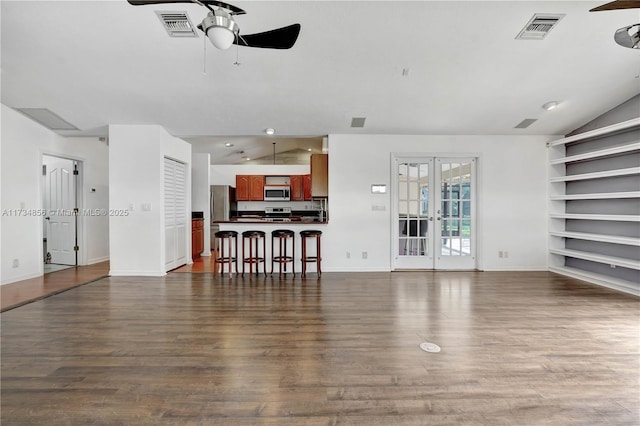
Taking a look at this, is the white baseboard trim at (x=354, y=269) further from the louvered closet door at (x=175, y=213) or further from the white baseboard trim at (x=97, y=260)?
the white baseboard trim at (x=97, y=260)

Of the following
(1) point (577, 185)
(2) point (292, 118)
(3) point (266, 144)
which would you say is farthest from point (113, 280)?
(1) point (577, 185)

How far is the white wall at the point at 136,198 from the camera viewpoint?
512cm

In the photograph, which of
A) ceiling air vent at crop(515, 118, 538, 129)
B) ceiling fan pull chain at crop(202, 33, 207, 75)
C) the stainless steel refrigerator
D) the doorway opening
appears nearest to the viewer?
ceiling fan pull chain at crop(202, 33, 207, 75)

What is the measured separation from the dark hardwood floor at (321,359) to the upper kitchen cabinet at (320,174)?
2205 mm

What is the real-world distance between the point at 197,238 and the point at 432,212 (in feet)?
17.0

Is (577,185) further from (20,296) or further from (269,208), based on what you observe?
(20,296)

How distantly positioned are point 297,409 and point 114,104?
489 centimetres

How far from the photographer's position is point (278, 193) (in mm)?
8680

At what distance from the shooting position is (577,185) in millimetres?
5371

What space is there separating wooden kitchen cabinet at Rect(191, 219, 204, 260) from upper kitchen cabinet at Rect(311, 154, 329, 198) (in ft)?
9.92

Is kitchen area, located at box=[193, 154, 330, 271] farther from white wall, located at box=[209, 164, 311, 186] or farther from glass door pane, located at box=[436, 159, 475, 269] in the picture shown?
glass door pane, located at box=[436, 159, 475, 269]

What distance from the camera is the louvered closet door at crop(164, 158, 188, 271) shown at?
546cm

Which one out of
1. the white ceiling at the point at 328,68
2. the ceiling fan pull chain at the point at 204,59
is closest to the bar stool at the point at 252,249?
the white ceiling at the point at 328,68

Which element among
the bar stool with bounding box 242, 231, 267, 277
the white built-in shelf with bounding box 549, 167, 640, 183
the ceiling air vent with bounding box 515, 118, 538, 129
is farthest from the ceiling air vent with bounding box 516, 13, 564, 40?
the bar stool with bounding box 242, 231, 267, 277
